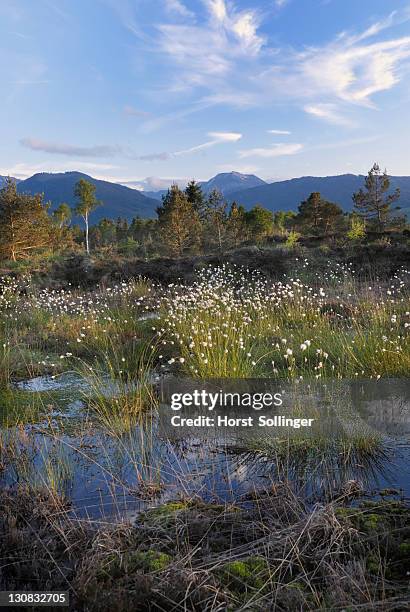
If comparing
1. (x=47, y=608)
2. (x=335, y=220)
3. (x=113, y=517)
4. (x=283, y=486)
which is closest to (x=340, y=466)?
(x=283, y=486)

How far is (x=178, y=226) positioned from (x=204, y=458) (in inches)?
970

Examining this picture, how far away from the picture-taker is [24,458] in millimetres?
3986

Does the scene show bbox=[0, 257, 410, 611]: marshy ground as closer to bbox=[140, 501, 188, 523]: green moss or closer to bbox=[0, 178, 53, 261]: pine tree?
bbox=[140, 501, 188, 523]: green moss

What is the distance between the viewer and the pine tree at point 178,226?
27953 millimetres

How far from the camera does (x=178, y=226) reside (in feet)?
91.3

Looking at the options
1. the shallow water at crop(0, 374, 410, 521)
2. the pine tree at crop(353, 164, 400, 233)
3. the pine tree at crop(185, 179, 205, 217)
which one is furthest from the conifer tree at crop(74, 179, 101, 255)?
the shallow water at crop(0, 374, 410, 521)

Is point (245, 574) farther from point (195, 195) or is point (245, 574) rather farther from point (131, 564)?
point (195, 195)

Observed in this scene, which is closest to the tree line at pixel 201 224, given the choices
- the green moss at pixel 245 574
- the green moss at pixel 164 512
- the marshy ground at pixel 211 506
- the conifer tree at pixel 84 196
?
the conifer tree at pixel 84 196

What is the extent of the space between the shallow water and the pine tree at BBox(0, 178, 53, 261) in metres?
22.5

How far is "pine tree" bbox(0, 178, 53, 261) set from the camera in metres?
25.5

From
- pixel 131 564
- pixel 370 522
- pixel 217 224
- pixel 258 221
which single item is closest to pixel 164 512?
pixel 131 564

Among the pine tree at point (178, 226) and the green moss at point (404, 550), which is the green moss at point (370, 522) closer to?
the green moss at point (404, 550)

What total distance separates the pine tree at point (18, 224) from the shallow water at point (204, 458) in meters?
22.5

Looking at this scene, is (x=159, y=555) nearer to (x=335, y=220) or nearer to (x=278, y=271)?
(x=278, y=271)
